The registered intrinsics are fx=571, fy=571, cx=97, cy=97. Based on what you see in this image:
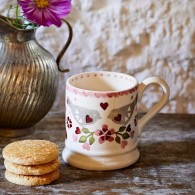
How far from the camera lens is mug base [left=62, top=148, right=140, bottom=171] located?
80cm

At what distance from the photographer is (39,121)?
966 millimetres

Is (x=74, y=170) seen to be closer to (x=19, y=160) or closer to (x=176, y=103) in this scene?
(x=19, y=160)

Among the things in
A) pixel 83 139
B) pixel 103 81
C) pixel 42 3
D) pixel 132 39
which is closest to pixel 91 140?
pixel 83 139

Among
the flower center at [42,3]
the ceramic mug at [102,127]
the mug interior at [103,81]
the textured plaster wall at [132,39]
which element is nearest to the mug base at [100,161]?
the ceramic mug at [102,127]

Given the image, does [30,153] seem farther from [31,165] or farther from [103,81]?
[103,81]

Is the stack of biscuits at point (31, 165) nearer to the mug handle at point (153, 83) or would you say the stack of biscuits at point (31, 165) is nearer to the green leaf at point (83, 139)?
the green leaf at point (83, 139)

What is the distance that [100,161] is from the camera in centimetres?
80

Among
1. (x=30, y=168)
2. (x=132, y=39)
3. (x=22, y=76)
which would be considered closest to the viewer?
(x=30, y=168)

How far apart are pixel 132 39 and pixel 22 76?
306 mm

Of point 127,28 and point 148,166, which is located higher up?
point 127,28

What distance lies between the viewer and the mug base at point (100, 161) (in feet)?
2.63

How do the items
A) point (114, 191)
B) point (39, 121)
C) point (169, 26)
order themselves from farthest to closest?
1. point (169, 26)
2. point (39, 121)
3. point (114, 191)

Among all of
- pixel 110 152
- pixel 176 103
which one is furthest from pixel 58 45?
pixel 110 152

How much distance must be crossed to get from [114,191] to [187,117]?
331mm
